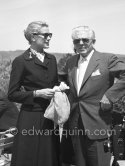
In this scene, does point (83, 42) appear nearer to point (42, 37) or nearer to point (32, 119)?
point (42, 37)

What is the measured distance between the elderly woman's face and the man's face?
12.7 inches

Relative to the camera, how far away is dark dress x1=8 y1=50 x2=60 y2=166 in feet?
12.8

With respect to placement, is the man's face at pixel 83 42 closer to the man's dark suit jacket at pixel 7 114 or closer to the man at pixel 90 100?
the man at pixel 90 100

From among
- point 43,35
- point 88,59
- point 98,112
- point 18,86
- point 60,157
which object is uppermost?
point 43,35

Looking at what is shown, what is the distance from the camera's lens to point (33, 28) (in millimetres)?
3949

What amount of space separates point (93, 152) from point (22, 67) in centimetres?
127

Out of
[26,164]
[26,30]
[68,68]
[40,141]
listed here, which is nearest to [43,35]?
[26,30]

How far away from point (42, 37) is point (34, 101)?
758 millimetres

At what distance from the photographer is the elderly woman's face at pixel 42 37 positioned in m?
3.93

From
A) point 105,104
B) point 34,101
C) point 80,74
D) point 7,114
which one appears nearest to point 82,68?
point 80,74

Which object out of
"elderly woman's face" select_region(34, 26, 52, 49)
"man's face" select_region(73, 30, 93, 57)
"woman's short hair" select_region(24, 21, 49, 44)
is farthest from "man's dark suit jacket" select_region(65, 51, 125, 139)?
"woman's short hair" select_region(24, 21, 49, 44)

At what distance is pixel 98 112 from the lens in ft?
12.7

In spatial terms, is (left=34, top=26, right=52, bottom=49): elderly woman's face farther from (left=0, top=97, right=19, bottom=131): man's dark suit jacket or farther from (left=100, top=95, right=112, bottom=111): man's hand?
(left=0, top=97, right=19, bottom=131): man's dark suit jacket

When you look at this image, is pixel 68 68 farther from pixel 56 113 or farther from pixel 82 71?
pixel 56 113
